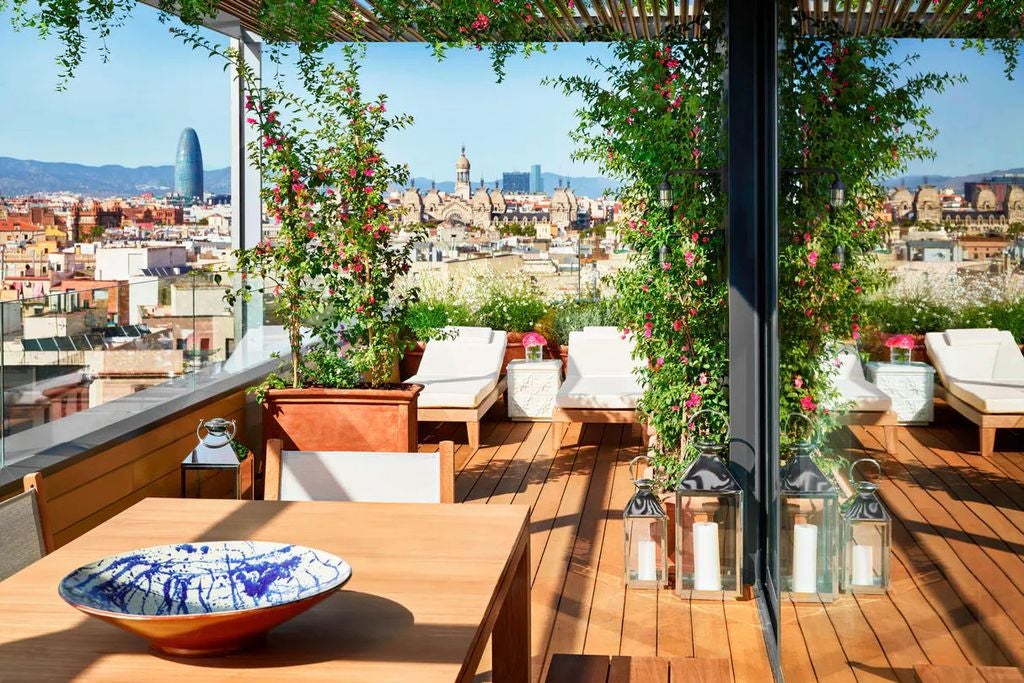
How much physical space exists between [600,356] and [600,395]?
0.91 m

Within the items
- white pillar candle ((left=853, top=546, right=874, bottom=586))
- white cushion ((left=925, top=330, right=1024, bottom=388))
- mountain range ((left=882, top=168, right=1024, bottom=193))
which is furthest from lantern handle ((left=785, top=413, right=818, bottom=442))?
white cushion ((left=925, top=330, right=1024, bottom=388))

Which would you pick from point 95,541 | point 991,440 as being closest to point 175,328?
point 95,541

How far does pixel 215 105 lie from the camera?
936 centimetres

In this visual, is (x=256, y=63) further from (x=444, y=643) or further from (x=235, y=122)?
(x=444, y=643)

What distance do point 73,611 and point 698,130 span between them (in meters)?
3.56

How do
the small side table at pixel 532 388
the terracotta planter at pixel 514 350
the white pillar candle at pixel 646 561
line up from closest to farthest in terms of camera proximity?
the white pillar candle at pixel 646 561, the small side table at pixel 532 388, the terracotta planter at pixel 514 350

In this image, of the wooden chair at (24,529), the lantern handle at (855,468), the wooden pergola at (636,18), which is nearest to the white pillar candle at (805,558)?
the lantern handle at (855,468)

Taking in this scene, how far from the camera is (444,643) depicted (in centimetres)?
161

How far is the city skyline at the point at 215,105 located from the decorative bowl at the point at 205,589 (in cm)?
592

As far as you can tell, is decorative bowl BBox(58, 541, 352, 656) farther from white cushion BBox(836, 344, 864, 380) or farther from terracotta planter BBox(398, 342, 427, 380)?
terracotta planter BBox(398, 342, 427, 380)

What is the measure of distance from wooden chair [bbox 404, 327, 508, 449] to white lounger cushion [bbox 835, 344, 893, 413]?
14.8 ft

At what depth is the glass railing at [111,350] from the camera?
3.83 meters

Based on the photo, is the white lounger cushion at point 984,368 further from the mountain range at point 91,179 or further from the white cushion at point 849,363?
the mountain range at point 91,179

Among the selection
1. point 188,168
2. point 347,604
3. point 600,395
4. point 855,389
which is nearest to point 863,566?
point 855,389
